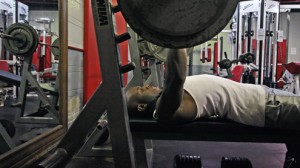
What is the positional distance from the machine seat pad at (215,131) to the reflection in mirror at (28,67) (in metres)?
1.16

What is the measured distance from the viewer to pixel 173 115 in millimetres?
1350

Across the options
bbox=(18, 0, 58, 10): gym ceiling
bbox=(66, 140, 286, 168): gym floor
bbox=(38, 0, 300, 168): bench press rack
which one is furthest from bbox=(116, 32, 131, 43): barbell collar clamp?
bbox=(18, 0, 58, 10): gym ceiling

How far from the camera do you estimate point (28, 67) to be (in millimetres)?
2441

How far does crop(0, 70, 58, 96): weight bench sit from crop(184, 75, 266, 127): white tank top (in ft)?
4.31

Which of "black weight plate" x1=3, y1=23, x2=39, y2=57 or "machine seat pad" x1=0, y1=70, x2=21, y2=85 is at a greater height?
"black weight plate" x1=3, y1=23, x2=39, y2=57

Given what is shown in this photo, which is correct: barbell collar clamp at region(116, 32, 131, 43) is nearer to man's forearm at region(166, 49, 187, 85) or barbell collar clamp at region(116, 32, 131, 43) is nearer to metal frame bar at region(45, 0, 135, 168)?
metal frame bar at region(45, 0, 135, 168)

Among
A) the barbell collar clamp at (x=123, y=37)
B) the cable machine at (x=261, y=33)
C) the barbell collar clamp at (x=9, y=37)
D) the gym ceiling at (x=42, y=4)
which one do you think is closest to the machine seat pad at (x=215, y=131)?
the barbell collar clamp at (x=123, y=37)

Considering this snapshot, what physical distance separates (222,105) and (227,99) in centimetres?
4

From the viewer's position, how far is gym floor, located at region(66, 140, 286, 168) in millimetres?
2078

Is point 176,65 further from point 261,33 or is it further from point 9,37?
point 261,33

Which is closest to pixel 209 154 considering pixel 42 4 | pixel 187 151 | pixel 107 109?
pixel 187 151

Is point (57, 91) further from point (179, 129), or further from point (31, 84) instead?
point (179, 129)

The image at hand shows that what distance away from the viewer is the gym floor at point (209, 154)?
208cm

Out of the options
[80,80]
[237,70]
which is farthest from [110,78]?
[237,70]
